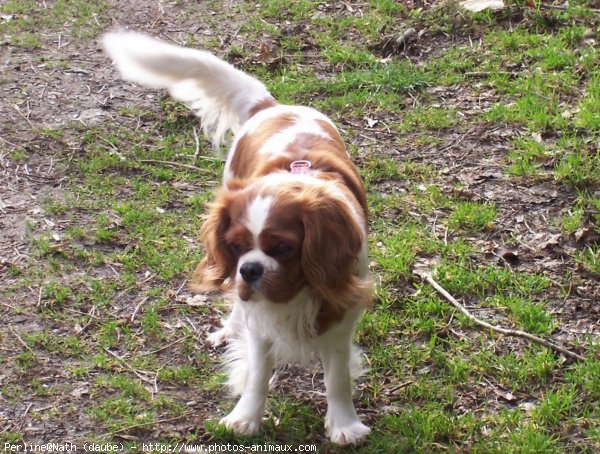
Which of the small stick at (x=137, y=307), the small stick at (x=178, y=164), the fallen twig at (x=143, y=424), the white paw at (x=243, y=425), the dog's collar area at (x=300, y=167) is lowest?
the small stick at (x=178, y=164)

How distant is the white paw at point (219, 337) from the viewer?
4130mm

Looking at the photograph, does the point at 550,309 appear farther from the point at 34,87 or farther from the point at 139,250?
the point at 34,87

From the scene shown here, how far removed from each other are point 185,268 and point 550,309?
6.23 ft

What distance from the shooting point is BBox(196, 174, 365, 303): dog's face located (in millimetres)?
2996

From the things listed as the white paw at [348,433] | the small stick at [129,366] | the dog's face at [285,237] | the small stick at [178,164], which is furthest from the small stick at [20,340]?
the small stick at [178,164]

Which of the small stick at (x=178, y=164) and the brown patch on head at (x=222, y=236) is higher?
the brown patch on head at (x=222, y=236)

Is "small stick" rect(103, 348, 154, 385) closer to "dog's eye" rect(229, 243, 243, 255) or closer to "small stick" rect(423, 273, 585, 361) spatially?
"dog's eye" rect(229, 243, 243, 255)

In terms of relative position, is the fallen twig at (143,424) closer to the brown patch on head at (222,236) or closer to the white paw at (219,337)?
the white paw at (219,337)

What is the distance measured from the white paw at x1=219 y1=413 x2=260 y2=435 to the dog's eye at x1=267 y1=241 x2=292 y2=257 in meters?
0.91

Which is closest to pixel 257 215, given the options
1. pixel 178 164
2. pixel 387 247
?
pixel 387 247

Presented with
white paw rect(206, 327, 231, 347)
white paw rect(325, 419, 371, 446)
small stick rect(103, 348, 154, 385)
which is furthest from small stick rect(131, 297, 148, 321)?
white paw rect(325, 419, 371, 446)

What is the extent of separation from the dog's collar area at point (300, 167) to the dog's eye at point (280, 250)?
1.46 feet

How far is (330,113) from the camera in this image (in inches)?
247

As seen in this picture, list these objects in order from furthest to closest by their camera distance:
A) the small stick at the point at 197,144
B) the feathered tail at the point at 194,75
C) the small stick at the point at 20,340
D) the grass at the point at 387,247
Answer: the small stick at the point at 197,144 → the feathered tail at the point at 194,75 → the small stick at the point at 20,340 → the grass at the point at 387,247
